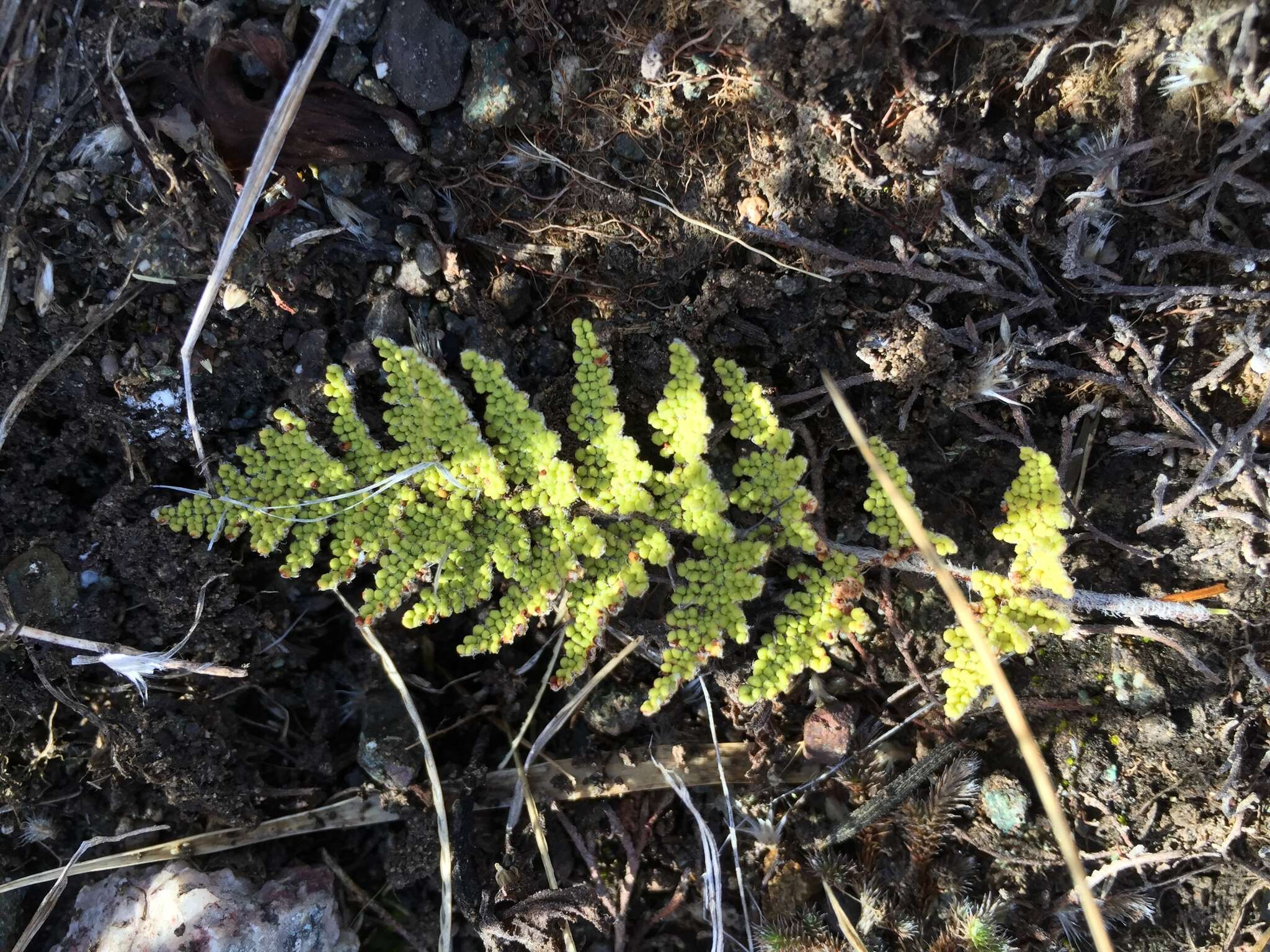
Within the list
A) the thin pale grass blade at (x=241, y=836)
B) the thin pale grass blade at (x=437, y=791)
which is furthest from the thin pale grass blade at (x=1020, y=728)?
the thin pale grass blade at (x=241, y=836)

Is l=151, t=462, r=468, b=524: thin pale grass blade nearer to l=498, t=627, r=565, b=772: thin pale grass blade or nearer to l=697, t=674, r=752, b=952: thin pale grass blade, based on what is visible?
l=498, t=627, r=565, b=772: thin pale grass blade

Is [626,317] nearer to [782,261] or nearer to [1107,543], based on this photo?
[782,261]

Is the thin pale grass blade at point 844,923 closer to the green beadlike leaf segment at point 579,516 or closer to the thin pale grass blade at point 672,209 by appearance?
the green beadlike leaf segment at point 579,516

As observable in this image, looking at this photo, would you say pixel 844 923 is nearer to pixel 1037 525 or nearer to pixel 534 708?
pixel 534 708

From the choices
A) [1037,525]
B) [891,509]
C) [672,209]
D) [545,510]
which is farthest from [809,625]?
[672,209]

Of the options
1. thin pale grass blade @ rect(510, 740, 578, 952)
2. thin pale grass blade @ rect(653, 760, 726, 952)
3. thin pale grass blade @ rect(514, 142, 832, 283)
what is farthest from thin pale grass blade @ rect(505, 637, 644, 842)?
thin pale grass blade @ rect(514, 142, 832, 283)

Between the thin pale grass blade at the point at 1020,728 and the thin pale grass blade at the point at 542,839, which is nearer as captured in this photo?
the thin pale grass blade at the point at 1020,728
